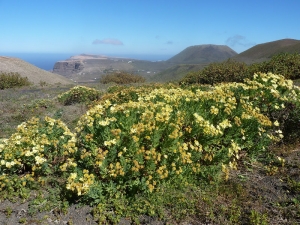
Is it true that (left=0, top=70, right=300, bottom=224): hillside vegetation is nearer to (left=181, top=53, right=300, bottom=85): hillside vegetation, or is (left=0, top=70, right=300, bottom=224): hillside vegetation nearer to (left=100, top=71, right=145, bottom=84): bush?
(left=181, top=53, right=300, bottom=85): hillside vegetation

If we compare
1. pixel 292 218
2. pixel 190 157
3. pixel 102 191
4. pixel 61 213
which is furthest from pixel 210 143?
pixel 61 213

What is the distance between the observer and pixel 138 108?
4.76 m

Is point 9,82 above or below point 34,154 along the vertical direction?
below

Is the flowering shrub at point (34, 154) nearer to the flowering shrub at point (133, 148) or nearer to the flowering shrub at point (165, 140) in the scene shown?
the flowering shrub at point (133, 148)

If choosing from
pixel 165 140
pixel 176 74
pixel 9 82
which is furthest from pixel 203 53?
pixel 165 140

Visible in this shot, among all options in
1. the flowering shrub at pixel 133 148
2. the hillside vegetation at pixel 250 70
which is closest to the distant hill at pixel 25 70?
the hillside vegetation at pixel 250 70

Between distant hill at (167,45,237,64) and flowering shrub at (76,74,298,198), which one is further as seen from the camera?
distant hill at (167,45,237,64)

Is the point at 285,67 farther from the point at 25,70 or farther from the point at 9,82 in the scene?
the point at 25,70

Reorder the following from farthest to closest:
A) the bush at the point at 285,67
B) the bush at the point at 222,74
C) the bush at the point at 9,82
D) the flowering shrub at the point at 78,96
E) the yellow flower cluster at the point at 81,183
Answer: the bush at the point at 9,82 < the bush at the point at 222,74 < the bush at the point at 285,67 < the flowering shrub at the point at 78,96 < the yellow flower cluster at the point at 81,183

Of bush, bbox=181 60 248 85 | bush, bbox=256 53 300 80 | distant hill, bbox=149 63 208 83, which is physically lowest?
distant hill, bbox=149 63 208 83

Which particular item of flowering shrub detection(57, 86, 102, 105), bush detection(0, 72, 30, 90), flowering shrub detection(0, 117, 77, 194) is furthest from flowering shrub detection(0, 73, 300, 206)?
bush detection(0, 72, 30, 90)

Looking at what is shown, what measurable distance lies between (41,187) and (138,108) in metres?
1.94

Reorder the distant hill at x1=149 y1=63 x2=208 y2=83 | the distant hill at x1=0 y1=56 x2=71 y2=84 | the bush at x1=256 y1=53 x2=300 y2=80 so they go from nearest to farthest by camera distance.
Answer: the bush at x1=256 y1=53 x2=300 y2=80, the distant hill at x1=0 y1=56 x2=71 y2=84, the distant hill at x1=149 y1=63 x2=208 y2=83

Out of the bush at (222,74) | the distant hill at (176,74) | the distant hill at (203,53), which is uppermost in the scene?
the distant hill at (203,53)
